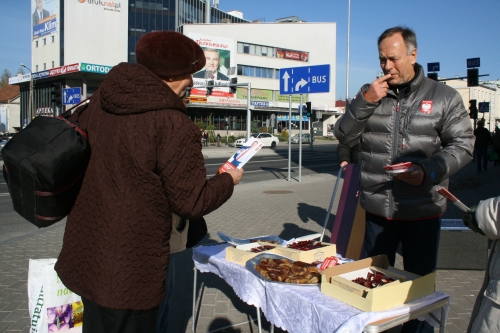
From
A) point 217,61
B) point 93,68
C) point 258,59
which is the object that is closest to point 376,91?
point 93,68

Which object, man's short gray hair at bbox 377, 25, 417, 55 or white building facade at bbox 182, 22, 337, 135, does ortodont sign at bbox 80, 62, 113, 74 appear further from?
man's short gray hair at bbox 377, 25, 417, 55

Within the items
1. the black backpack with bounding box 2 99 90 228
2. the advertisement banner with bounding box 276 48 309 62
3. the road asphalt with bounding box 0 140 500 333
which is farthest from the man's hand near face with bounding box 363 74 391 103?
the advertisement banner with bounding box 276 48 309 62

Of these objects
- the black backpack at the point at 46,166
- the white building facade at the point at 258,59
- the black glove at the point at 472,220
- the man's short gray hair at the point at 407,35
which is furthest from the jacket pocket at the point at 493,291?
the white building facade at the point at 258,59

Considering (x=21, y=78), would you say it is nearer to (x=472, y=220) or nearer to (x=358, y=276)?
(x=358, y=276)

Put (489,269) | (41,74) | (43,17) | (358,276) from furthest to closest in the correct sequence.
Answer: (43,17)
(41,74)
(358,276)
(489,269)

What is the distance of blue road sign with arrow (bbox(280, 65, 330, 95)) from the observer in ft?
41.3

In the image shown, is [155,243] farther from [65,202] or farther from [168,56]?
[168,56]

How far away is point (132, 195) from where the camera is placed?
1.78m

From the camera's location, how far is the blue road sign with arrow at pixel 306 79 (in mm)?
12594

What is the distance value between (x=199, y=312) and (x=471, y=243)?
3319mm

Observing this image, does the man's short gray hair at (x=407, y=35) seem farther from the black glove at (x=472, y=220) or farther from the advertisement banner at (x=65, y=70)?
the advertisement banner at (x=65, y=70)

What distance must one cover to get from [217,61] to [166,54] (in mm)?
60087

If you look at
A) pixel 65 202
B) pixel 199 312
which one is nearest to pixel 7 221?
pixel 199 312

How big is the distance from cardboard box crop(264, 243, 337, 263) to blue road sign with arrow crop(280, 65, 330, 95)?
9444 mm
